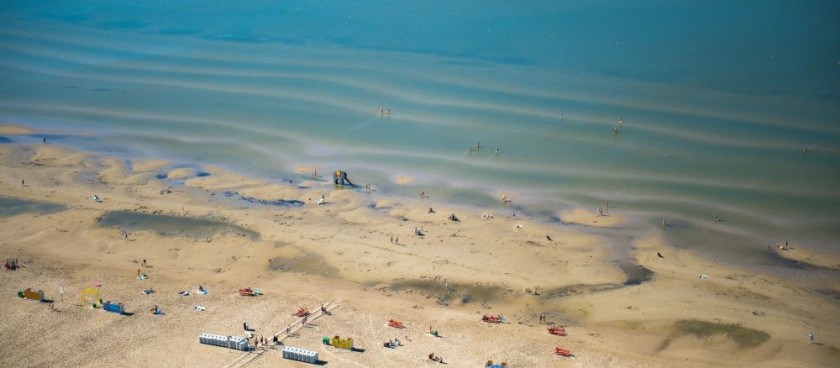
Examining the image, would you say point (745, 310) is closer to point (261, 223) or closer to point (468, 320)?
point (468, 320)

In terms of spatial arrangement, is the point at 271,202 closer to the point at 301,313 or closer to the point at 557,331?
the point at 301,313

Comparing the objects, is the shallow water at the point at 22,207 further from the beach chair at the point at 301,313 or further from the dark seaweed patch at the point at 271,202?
the beach chair at the point at 301,313

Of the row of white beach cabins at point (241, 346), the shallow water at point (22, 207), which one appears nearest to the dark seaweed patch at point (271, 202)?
the shallow water at point (22, 207)

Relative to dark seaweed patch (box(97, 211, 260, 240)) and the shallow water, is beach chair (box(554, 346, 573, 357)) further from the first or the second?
the shallow water

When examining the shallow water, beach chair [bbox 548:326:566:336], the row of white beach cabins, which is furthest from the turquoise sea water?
the row of white beach cabins

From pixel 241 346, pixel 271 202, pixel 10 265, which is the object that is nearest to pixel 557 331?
pixel 241 346
